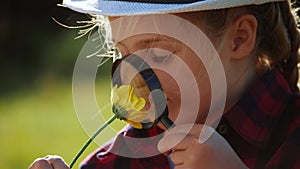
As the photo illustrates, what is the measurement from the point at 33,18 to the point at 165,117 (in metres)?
2.63

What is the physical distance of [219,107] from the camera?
1405 mm

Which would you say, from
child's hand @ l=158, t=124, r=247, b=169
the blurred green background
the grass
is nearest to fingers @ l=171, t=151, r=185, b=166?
child's hand @ l=158, t=124, r=247, b=169

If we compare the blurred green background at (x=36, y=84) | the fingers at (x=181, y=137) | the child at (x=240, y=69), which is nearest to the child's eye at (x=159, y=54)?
the child at (x=240, y=69)

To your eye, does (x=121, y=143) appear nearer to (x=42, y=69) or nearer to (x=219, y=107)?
(x=219, y=107)

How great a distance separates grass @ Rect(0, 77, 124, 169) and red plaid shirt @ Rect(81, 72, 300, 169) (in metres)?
1.00

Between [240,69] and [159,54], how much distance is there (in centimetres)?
15

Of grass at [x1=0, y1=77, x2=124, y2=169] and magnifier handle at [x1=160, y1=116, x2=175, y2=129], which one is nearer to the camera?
magnifier handle at [x1=160, y1=116, x2=175, y2=129]

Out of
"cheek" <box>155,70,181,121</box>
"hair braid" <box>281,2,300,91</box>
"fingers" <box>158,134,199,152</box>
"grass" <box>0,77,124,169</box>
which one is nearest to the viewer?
"fingers" <box>158,134,199,152</box>

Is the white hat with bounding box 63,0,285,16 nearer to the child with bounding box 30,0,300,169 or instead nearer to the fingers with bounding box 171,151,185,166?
the child with bounding box 30,0,300,169

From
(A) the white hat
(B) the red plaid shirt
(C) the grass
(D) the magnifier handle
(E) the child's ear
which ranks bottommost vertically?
(C) the grass

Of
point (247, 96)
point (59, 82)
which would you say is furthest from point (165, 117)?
point (59, 82)

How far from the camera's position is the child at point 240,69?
1.31 meters

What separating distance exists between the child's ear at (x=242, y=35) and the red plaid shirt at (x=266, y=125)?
6 cm

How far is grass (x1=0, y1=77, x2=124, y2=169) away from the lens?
2500 mm
